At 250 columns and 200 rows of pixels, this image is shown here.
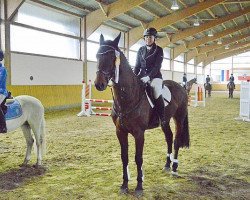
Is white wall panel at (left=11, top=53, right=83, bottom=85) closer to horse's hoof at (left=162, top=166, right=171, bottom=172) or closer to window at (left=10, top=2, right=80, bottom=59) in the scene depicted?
window at (left=10, top=2, right=80, bottom=59)

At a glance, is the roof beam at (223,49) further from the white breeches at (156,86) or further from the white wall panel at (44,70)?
the white breeches at (156,86)

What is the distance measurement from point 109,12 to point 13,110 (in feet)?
37.1

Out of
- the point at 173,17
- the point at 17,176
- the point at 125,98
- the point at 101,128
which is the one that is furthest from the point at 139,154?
the point at 173,17

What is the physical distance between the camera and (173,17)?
58.4 ft

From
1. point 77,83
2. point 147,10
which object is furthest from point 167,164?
point 147,10

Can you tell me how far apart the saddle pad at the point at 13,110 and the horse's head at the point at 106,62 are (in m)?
2.10

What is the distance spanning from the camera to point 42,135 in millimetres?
5086

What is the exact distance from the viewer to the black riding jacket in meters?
4.08

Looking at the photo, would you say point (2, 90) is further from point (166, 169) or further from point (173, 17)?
point (173, 17)

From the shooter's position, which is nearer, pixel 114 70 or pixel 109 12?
pixel 114 70

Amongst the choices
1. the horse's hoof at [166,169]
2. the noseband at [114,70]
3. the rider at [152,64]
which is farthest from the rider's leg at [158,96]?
the horse's hoof at [166,169]

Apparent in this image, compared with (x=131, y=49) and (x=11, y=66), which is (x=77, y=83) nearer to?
(x=11, y=66)

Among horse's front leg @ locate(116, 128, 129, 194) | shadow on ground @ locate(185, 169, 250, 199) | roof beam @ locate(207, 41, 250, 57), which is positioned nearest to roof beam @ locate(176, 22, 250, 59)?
roof beam @ locate(207, 41, 250, 57)

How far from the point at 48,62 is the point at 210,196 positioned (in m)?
11.1
